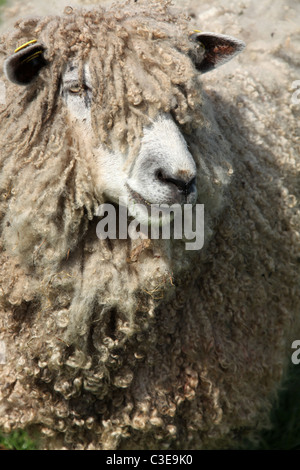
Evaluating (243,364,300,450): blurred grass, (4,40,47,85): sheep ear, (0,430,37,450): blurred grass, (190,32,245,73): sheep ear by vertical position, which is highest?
(4,40,47,85): sheep ear

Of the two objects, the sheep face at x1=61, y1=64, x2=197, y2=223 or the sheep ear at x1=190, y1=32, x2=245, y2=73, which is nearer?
the sheep face at x1=61, y1=64, x2=197, y2=223

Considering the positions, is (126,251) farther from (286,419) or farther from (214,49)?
(286,419)

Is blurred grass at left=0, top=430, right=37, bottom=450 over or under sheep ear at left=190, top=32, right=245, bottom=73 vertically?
under

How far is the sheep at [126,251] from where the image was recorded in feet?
7.68

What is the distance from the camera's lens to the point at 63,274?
8.06 ft

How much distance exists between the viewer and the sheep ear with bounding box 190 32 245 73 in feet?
8.66

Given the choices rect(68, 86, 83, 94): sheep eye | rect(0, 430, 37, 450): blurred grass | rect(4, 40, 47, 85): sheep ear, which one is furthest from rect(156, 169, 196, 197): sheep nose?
rect(0, 430, 37, 450): blurred grass

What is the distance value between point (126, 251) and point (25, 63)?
85cm

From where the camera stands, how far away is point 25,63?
2350 mm

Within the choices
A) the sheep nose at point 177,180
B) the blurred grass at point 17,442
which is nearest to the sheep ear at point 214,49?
the sheep nose at point 177,180

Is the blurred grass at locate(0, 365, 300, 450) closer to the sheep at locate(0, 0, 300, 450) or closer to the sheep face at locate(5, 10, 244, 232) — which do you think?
the sheep at locate(0, 0, 300, 450)

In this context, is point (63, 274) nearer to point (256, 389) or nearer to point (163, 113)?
point (163, 113)

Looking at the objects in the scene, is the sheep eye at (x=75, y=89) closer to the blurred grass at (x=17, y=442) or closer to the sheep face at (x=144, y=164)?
the sheep face at (x=144, y=164)

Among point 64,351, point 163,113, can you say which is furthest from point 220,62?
point 64,351
